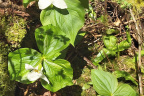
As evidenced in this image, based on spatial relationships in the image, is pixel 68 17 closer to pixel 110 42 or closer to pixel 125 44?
pixel 110 42

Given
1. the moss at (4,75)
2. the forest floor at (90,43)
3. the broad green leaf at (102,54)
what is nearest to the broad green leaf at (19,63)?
the moss at (4,75)

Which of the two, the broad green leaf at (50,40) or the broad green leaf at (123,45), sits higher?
the broad green leaf at (50,40)

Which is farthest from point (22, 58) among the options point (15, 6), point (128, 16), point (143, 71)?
point (128, 16)

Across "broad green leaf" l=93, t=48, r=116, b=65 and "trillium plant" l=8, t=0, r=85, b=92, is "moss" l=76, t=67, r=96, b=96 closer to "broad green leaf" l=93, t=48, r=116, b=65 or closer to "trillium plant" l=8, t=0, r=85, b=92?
"broad green leaf" l=93, t=48, r=116, b=65

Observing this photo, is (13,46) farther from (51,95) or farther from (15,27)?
(51,95)

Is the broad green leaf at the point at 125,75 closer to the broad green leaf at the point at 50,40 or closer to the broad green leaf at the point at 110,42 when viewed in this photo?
the broad green leaf at the point at 110,42

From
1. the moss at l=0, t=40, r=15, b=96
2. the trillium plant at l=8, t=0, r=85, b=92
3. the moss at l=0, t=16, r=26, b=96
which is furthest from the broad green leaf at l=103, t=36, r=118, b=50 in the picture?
the moss at l=0, t=40, r=15, b=96

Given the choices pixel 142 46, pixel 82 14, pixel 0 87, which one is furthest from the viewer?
pixel 142 46
